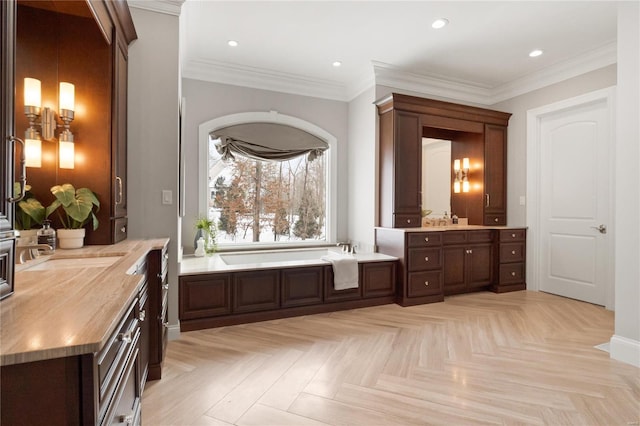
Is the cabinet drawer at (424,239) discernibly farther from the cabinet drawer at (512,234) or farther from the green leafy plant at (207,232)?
the green leafy plant at (207,232)

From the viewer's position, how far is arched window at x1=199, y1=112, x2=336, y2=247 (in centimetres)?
430

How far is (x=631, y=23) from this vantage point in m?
2.38

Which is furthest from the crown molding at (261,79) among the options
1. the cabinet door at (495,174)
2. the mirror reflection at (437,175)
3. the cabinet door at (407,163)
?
the cabinet door at (495,174)

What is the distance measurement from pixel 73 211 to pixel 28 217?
0.21 m

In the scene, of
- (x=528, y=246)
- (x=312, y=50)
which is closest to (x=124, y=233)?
(x=312, y=50)

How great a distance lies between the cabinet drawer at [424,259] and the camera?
383cm

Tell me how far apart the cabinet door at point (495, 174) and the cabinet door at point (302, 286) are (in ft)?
8.62

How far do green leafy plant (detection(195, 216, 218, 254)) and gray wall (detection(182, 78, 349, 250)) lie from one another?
0.38ft

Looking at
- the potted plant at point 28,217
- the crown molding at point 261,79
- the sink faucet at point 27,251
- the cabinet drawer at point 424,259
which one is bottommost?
the cabinet drawer at point 424,259

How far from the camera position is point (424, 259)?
12.8ft

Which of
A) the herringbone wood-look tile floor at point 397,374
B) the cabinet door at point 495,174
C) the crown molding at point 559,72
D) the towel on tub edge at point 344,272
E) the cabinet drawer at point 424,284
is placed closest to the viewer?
the herringbone wood-look tile floor at point 397,374

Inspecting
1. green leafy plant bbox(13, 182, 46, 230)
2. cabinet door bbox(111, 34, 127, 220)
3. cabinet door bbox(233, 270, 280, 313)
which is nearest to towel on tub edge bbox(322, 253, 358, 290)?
cabinet door bbox(233, 270, 280, 313)

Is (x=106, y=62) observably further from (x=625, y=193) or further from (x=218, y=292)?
(x=625, y=193)

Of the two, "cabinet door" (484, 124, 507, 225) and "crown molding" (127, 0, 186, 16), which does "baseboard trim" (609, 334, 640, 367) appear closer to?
"cabinet door" (484, 124, 507, 225)
